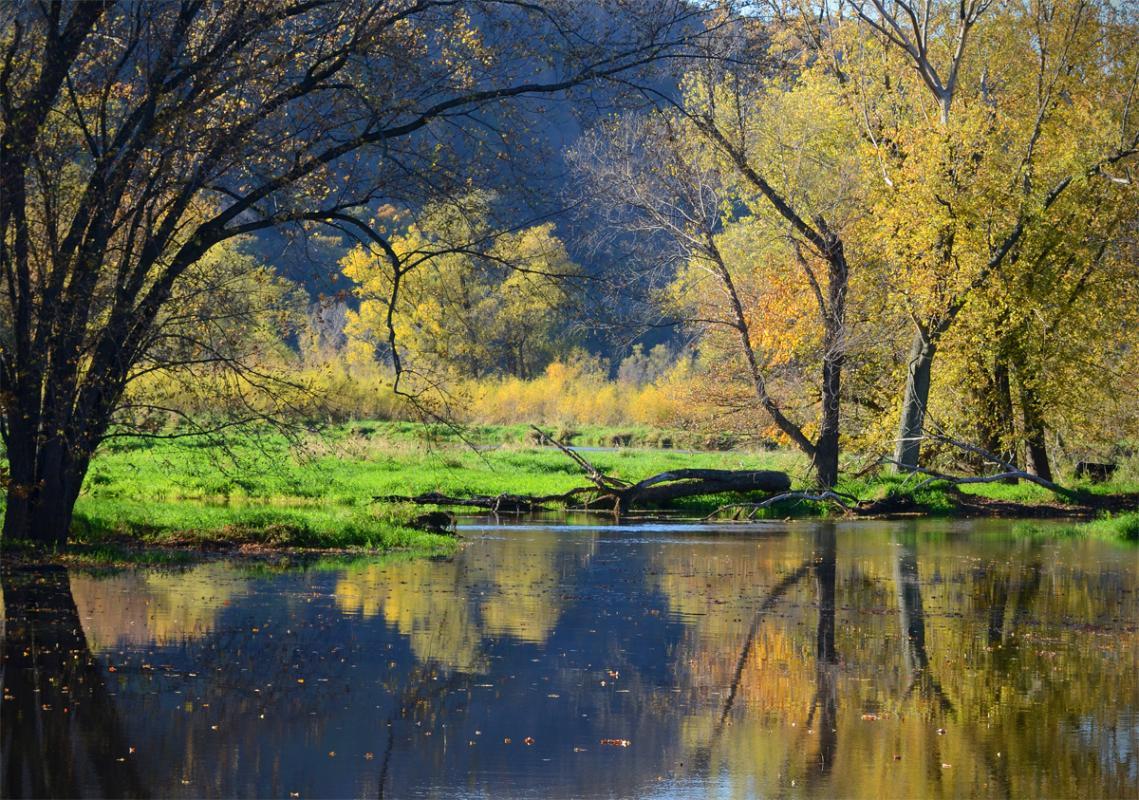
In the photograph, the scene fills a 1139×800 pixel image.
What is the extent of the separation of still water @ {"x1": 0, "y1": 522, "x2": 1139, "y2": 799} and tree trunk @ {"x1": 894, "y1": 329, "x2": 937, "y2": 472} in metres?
14.8

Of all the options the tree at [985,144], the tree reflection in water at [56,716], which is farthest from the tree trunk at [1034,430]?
the tree reflection in water at [56,716]

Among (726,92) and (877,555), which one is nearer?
(877,555)

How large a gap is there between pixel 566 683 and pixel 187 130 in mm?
8529

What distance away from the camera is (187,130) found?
15828 mm

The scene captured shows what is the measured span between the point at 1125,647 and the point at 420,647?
614 cm

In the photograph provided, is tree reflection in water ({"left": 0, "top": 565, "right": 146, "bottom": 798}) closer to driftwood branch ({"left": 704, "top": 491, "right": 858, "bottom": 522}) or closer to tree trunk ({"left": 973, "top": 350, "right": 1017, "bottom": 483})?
driftwood branch ({"left": 704, "top": 491, "right": 858, "bottom": 522})

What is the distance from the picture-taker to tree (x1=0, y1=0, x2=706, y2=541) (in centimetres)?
1580

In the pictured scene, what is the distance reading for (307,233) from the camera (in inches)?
717

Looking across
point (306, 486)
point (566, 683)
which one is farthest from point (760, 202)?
point (566, 683)

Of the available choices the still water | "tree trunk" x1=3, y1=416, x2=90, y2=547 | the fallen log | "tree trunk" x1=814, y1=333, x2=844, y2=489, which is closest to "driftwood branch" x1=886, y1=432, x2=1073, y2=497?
the fallen log

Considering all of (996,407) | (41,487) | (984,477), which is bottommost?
(41,487)

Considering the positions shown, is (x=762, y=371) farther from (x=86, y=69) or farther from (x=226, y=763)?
(x=226, y=763)

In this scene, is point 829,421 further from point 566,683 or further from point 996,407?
point 566,683

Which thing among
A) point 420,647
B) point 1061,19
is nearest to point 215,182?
point 420,647
